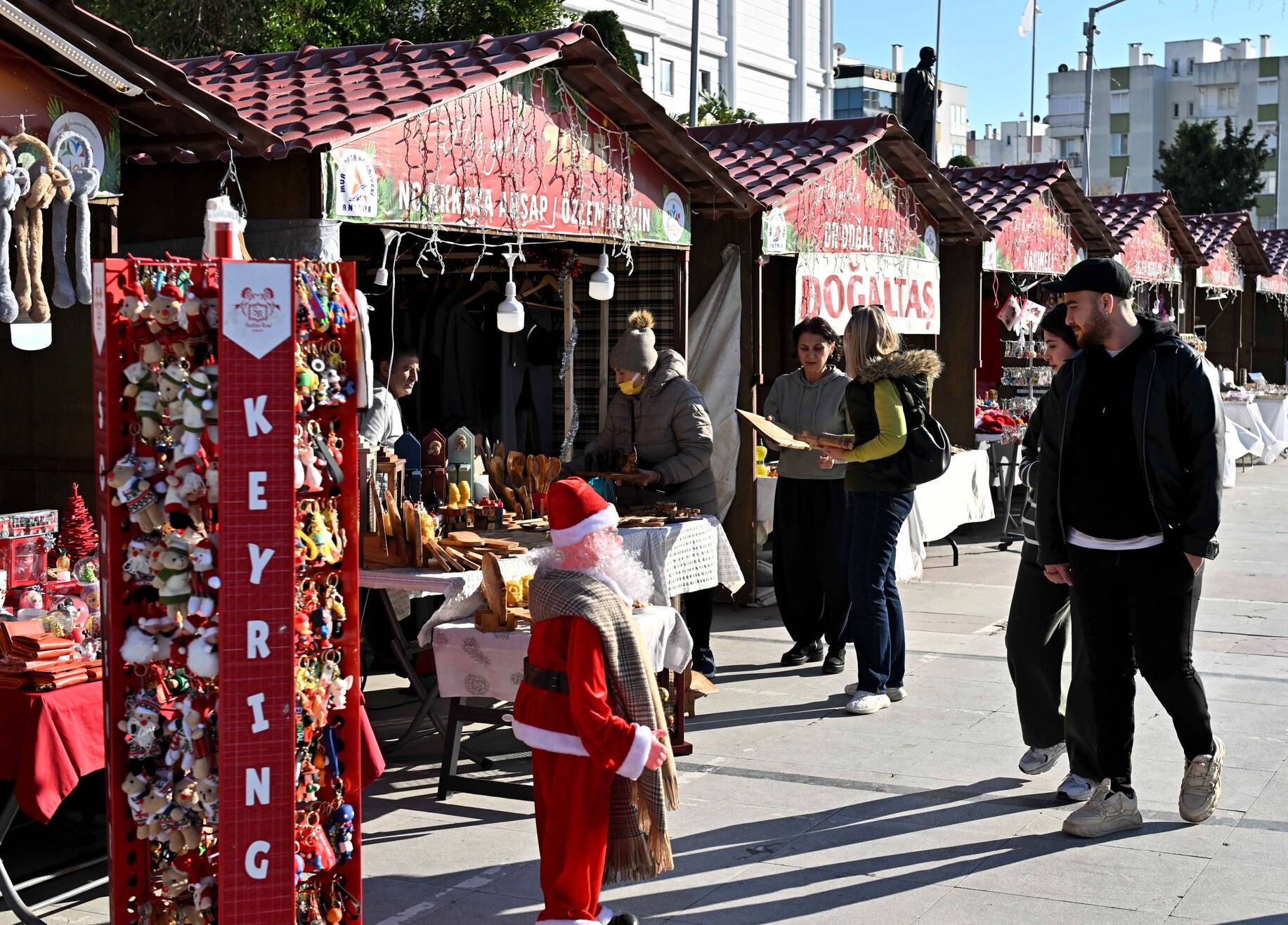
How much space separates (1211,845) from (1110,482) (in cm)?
132

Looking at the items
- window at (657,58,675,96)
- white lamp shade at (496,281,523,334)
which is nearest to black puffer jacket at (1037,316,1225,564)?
white lamp shade at (496,281,523,334)

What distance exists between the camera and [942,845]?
5.21m

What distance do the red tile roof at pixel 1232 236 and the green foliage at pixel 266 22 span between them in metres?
10.8

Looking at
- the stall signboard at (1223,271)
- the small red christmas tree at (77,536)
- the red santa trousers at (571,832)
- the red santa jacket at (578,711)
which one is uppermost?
the stall signboard at (1223,271)

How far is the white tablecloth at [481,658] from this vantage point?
5.66 m

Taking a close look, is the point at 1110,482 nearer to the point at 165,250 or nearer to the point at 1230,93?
the point at 165,250

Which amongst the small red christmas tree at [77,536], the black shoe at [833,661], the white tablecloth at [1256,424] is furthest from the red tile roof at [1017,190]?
the small red christmas tree at [77,536]

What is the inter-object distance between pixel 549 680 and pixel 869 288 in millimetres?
7814

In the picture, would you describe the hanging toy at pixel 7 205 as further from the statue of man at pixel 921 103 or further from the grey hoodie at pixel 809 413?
the statue of man at pixel 921 103

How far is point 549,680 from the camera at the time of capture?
13.6 ft

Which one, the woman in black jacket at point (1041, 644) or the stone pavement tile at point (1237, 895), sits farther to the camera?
the woman in black jacket at point (1041, 644)

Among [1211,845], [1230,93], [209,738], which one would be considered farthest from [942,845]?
[1230,93]

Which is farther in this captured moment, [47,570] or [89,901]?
[47,570]

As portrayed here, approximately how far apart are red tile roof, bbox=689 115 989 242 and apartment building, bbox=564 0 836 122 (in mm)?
28586
